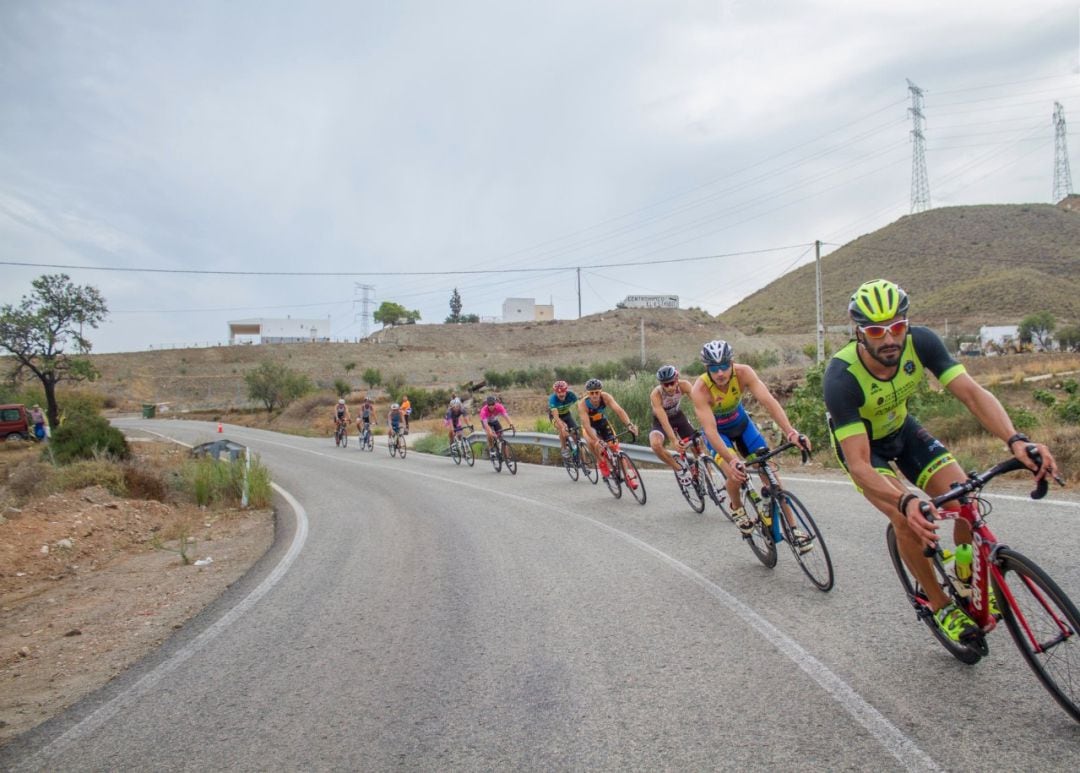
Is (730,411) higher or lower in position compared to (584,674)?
higher

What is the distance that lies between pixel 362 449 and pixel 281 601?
23.3 m

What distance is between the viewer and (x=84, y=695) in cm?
498

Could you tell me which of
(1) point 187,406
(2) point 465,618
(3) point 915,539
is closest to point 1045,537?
(3) point 915,539

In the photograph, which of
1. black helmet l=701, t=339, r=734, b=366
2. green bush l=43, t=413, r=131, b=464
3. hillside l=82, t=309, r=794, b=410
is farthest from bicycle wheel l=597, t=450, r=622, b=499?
hillside l=82, t=309, r=794, b=410

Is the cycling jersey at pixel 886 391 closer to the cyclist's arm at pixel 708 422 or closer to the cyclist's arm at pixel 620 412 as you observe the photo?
the cyclist's arm at pixel 708 422

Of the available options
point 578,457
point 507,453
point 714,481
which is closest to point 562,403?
point 578,457

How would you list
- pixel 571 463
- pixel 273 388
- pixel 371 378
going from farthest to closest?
pixel 371 378 → pixel 273 388 → pixel 571 463

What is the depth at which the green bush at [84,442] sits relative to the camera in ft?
72.1

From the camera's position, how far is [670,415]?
9.84 m

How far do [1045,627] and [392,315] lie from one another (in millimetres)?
155273

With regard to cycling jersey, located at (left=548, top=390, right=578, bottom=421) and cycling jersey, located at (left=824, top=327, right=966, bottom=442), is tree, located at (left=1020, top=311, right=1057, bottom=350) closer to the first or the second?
cycling jersey, located at (left=548, top=390, right=578, bottom=421)

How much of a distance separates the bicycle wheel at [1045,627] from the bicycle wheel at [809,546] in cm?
210

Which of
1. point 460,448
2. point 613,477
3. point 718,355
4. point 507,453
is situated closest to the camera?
point 718,355

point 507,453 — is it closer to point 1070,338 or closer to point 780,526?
point 780,526
